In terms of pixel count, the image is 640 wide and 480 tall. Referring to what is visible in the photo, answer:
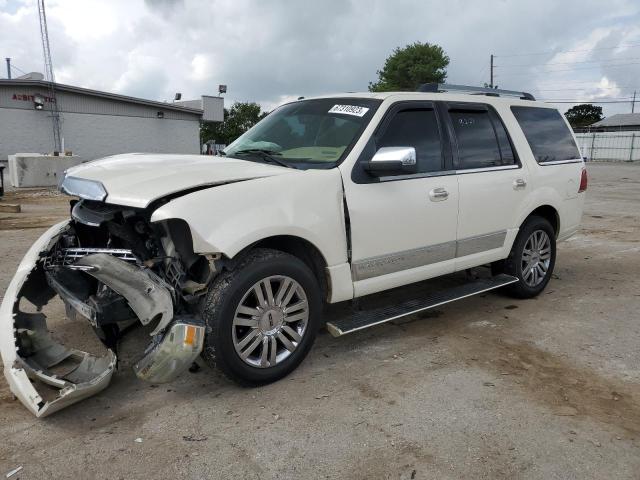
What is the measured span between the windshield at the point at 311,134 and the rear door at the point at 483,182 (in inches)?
35.3

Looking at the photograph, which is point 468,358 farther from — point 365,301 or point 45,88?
point 45,88

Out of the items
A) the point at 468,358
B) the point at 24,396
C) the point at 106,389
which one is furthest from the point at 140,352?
the point at 468,358

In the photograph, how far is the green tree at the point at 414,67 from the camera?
6481 centimetres

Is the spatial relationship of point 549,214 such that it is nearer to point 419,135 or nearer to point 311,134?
point 419,135

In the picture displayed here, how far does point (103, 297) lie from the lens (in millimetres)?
3291

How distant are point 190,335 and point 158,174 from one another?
3.36 feet

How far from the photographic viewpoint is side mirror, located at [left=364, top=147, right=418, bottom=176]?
354 centimetres

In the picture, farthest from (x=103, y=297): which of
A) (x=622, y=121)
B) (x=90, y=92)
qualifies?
(x=622, y=121)

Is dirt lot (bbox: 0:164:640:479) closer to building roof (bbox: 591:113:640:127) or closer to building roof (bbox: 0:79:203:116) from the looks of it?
building roof (bbox: 0:79:203:116)

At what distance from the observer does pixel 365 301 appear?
5148 millimetres

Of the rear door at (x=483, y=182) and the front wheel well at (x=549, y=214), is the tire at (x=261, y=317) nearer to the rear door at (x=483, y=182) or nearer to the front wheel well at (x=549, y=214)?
the rear door at (x=483, y=182)

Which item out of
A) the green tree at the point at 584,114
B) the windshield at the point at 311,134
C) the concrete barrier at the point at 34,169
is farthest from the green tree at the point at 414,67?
the windshield at the point at 311,134

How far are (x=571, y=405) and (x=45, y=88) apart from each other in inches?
1072

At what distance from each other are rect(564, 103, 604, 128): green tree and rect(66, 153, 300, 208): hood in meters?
91.1
